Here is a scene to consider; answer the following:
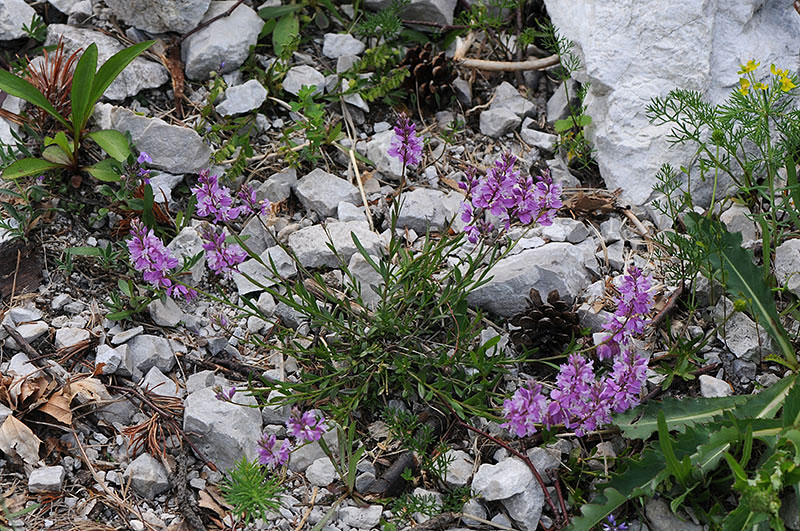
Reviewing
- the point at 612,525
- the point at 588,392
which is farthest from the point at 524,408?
the point at 612,525

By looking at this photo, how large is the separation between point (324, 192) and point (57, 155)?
3.89 feet

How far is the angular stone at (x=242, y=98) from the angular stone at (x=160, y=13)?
457 millimetres

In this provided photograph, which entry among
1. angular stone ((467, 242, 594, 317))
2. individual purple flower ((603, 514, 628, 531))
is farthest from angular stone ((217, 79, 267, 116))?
individual purple flower ((603, 514, 628, 531))

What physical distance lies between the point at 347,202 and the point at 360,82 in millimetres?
768

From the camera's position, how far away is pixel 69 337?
2990 millimetres

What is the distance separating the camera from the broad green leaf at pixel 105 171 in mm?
3375

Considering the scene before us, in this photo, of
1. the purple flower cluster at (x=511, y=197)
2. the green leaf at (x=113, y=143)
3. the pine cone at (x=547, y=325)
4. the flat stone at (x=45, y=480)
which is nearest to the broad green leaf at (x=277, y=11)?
the green leaf at (x=113, y=143)

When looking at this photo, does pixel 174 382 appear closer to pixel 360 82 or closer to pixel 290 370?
pixel 290 370

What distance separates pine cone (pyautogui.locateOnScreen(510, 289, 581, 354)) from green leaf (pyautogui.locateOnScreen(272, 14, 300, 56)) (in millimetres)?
1996

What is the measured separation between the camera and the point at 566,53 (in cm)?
405

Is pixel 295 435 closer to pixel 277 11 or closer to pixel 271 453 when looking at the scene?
pixel 271 453

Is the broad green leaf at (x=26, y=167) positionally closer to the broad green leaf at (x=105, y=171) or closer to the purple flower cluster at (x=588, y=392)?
the broad green leaf at (x=105, y=171)

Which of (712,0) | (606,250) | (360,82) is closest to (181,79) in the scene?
(360,82)

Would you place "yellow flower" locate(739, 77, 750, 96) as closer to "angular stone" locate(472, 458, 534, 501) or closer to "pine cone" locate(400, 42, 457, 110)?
"pine cone" locate(400, 42, 457, 110)
